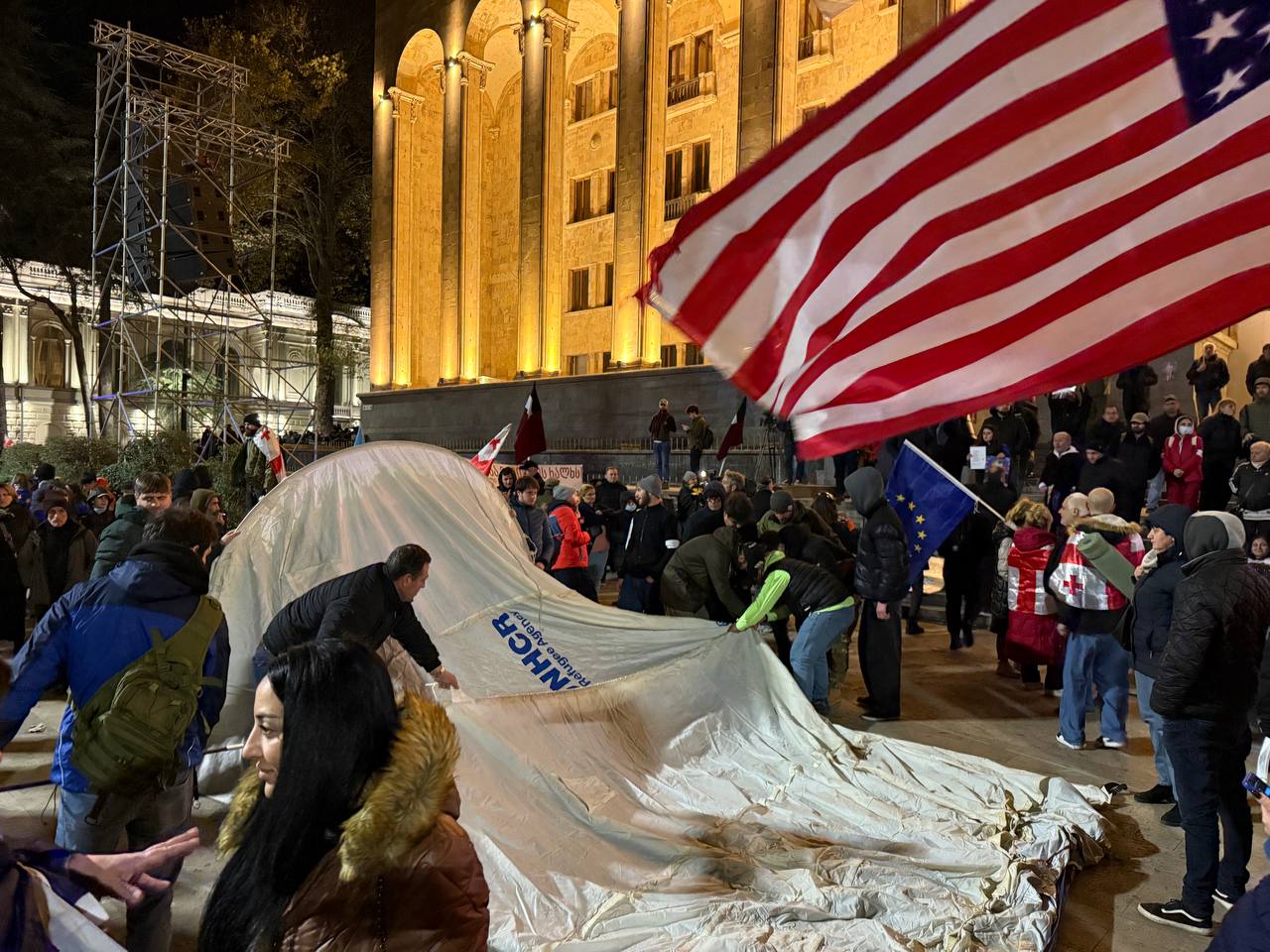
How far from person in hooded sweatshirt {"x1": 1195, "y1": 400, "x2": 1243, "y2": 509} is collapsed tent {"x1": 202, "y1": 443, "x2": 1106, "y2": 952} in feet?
24.5

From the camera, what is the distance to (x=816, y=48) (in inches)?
972

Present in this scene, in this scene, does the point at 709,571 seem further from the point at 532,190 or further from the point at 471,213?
the point at 471,213

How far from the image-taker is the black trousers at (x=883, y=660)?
7.96m

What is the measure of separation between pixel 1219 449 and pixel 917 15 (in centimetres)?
1371

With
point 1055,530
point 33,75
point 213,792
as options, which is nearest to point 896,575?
point 1055,530

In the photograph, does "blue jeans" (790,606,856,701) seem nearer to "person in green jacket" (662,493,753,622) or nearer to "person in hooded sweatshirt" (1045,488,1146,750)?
"person in green jacket" (662,493,753,622)

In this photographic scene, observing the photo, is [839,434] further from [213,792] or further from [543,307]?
[543,307]

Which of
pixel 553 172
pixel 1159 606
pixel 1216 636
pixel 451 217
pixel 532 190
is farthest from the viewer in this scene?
pixel 451 217

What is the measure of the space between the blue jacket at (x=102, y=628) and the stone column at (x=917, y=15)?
21063 millimetres

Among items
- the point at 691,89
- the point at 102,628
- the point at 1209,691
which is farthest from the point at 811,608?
the point at 691,89

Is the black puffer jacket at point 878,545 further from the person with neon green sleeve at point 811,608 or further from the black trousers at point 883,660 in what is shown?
the person with neon green sleeve at point 811,608

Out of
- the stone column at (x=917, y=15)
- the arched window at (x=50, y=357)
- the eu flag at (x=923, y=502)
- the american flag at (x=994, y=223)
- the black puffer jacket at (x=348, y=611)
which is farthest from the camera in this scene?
the arched window at (x=50, y=357)

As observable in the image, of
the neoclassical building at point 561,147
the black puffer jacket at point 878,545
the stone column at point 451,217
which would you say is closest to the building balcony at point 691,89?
the neoclassical building at point 561,147

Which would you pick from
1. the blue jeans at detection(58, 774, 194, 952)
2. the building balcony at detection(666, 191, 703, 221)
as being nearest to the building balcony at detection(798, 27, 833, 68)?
the building balcony at detection(666, 191, 703, 221)
